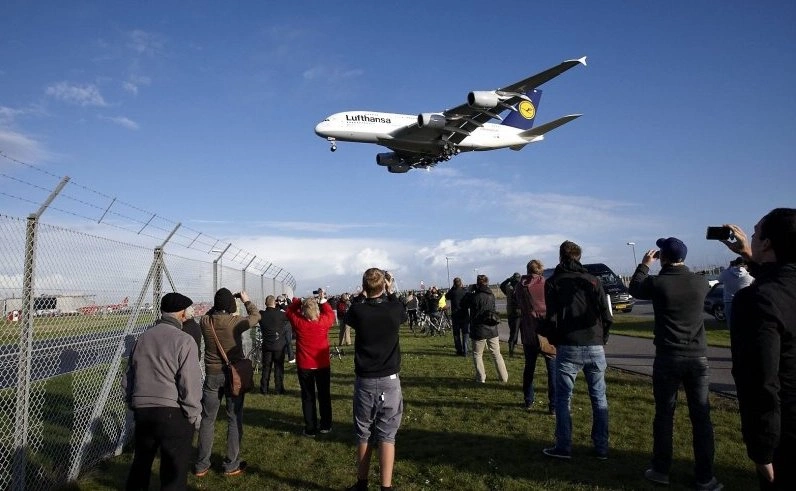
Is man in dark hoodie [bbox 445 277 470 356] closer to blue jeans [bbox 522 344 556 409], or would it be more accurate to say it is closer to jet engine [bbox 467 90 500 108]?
blue jeans [bbox 522 344 556 409]

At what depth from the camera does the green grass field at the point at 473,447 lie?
4.44m

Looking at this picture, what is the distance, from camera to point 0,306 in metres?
3.76

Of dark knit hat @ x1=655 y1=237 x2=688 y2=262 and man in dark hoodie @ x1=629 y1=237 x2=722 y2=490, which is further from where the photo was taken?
dark knit hat @ x1=655 y1=237 x2=688 y2=262

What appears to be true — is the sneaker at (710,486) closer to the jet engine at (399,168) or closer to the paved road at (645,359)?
the paved road at (645,359)

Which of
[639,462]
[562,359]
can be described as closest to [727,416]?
[639,462]

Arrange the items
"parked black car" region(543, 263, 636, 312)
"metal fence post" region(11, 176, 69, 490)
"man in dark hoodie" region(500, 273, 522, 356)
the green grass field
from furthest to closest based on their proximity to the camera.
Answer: "parked black car" region(543, 263, 636, 312) → "man in dark hoodie" region(500, 273, 522, 356) → the green grass field → "metal fence post" region(11, 176, 69, 490)

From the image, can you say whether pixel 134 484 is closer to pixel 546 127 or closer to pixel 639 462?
pixel 639 462

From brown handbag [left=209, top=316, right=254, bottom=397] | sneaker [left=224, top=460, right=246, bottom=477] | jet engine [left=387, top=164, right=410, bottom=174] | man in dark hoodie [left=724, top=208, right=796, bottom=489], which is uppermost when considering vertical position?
jet engine [left=387, top=164, right=410, bottom=174]

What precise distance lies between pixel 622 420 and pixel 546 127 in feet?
71.7

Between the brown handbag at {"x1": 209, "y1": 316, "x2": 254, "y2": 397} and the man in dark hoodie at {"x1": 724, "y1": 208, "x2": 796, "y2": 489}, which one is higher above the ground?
the man in dark hoodie at {"x1": 724, "y1": 208, "x2": 796, "y2": 489}

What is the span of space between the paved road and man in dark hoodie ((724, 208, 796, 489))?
5744mm

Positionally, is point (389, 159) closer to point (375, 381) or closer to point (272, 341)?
point (272, 341)

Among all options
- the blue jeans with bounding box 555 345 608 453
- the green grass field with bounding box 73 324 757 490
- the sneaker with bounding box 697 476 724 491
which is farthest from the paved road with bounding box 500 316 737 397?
the sneaker with bounding box 697 476 724 491

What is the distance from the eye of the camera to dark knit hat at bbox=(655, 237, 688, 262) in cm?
412
